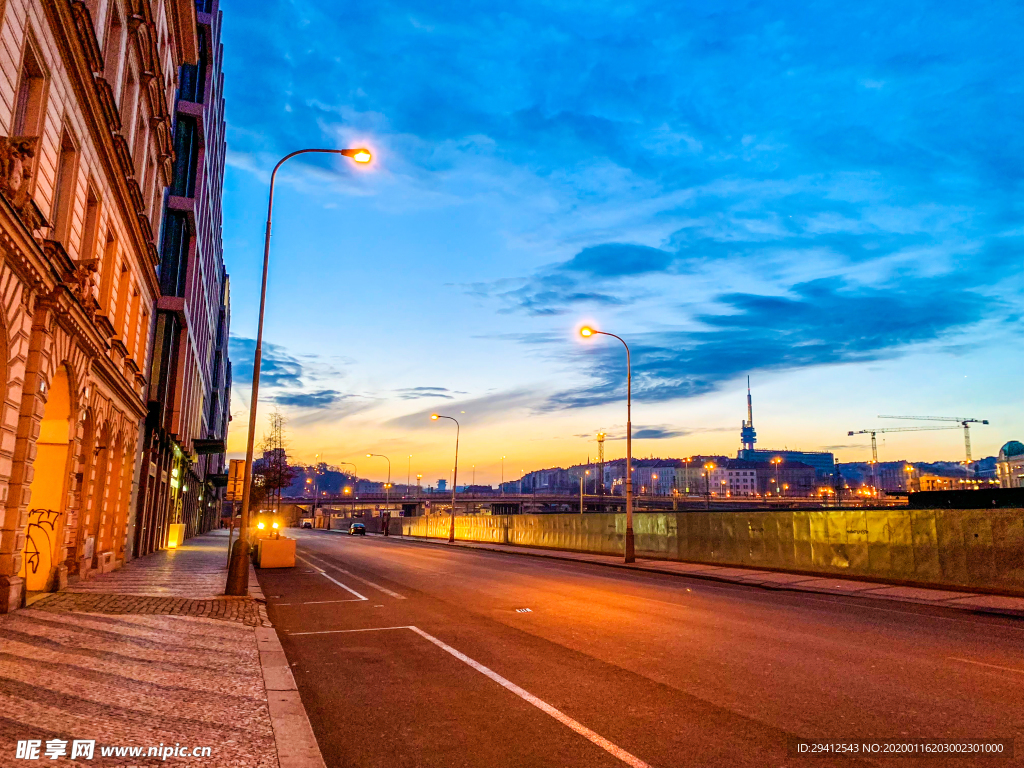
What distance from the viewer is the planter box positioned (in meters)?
24.3

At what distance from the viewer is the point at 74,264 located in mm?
13117

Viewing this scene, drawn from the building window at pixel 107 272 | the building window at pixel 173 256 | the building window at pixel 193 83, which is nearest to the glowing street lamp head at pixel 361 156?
the building window at pixel 107 272

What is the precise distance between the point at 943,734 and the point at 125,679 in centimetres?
707

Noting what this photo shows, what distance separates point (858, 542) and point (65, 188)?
20581 millimetres

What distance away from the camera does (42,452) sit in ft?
49.5

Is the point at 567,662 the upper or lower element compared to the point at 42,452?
lower

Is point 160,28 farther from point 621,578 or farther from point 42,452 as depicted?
point 621,578

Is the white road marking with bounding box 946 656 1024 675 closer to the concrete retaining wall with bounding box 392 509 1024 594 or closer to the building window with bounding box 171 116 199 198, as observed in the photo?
the concrete retaining wall with bounding box 392 509 1024 594

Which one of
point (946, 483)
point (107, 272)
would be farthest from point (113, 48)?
point (946, 483)

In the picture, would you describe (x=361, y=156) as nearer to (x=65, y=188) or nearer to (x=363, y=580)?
(x=65, y=188)

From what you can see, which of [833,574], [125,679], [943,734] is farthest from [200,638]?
[833,574]

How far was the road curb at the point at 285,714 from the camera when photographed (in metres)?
4.83

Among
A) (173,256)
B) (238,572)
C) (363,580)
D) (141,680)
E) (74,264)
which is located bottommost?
(363,580)

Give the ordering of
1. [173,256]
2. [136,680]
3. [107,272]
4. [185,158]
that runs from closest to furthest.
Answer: [136,680], [107,272], [173,256], [185,158]
